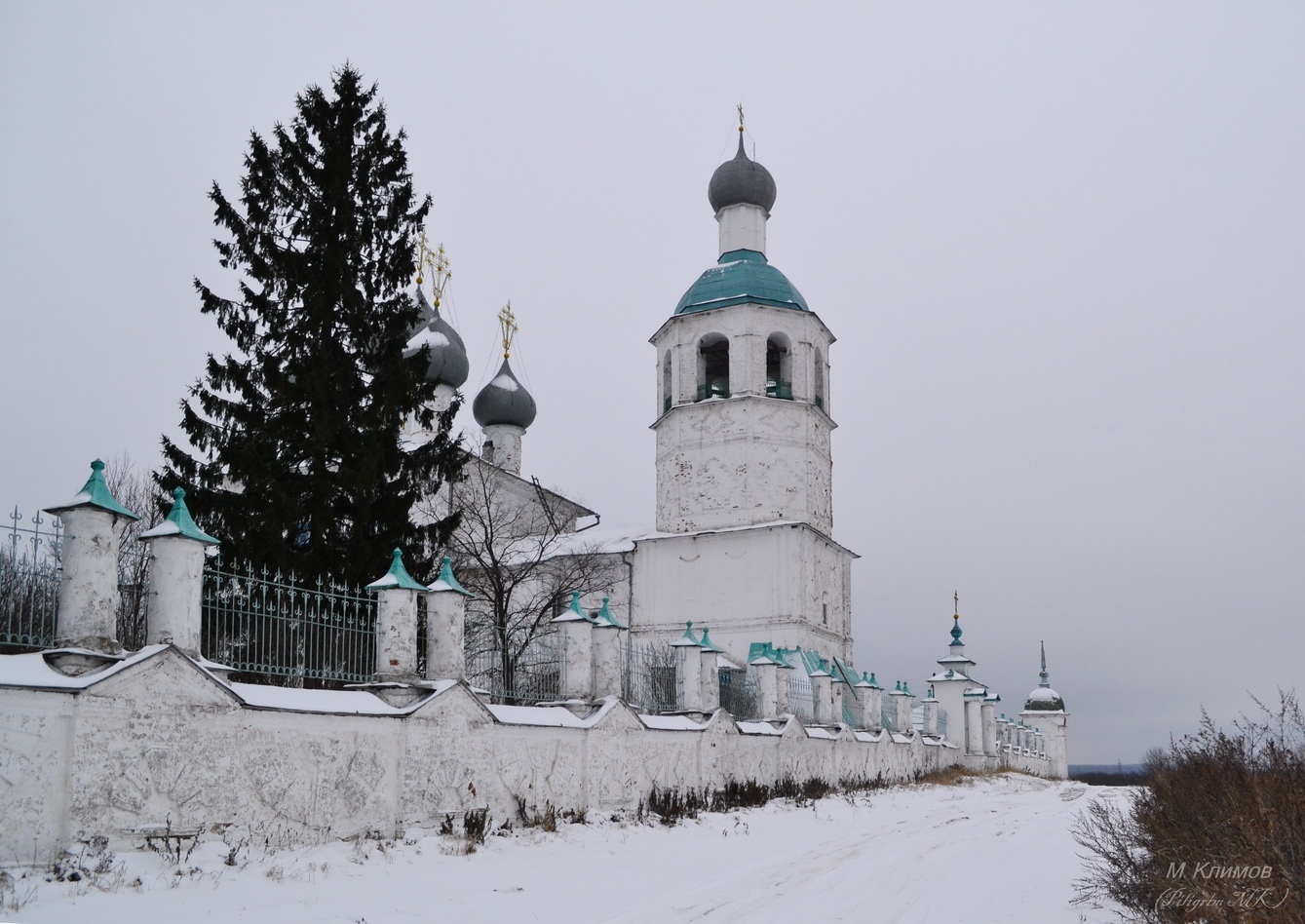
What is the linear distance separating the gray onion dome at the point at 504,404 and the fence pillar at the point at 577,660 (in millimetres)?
22706

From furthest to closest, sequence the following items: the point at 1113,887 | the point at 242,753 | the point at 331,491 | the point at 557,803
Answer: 1. the point at 331,491
2. the point at 557,803
3. the point at 242,753
4. the point at 1113,887

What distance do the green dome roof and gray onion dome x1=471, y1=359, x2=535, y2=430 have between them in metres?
6.73

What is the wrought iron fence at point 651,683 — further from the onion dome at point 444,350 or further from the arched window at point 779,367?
the onion dome at point 444,350

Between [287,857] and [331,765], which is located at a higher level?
[331,765]

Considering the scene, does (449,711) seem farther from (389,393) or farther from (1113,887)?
(1113,887)

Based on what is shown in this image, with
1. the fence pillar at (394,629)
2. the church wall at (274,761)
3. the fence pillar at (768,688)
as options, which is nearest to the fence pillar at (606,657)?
the church wall at (274,761)

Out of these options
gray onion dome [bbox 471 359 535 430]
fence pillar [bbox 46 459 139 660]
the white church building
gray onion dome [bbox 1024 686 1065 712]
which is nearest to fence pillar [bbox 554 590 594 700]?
the white church building

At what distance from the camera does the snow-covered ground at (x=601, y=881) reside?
6.90m

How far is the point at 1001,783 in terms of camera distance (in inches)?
1115

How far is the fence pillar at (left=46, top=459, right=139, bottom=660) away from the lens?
7.61 meters

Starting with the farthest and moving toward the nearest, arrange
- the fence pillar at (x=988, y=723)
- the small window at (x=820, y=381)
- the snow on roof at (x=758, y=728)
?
the fence pillar at (x=988, y=723)
the small window at (x=820, y=381)
the snow on roof at (x=758, y=728)

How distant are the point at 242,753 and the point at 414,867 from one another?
5.14 feet

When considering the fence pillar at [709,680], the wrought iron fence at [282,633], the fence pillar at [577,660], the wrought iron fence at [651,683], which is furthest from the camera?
the fence pillar at [709,680]

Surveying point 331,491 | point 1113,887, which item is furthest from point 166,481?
point 1113,887
